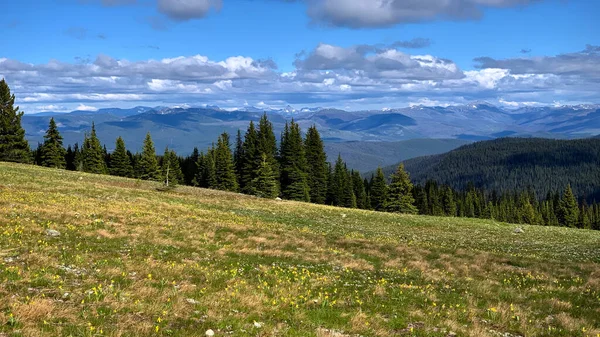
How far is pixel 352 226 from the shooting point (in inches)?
1586

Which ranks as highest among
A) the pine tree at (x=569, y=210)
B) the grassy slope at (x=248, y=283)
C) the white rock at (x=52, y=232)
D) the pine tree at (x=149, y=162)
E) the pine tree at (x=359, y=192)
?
the pine tree at (x=149, y=162)

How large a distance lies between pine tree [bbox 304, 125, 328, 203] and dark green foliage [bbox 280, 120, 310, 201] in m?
3.07

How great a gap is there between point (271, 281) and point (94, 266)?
6599mm

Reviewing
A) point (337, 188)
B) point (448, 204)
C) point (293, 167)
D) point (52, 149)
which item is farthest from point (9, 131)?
point (448, 204)

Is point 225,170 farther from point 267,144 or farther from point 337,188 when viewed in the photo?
point 337,188

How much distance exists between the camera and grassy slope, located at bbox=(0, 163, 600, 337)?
1059 centimetres

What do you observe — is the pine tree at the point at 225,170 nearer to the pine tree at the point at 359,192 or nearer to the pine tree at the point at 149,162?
the pine tree at the point at 149,162

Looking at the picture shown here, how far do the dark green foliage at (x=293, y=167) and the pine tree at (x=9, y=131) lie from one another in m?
51.7

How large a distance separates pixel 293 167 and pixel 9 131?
55.3m

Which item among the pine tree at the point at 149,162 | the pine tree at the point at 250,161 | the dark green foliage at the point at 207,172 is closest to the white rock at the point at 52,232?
the pine tree at the point at 250,161

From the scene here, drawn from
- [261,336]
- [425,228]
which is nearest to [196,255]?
[261,336]

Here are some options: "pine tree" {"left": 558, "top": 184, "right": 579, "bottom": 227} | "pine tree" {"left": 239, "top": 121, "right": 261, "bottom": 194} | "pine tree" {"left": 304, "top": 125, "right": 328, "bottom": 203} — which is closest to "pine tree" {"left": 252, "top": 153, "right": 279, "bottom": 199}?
"pine tree" {"left": 239, "top": 121, "right": 261, "bottom": 194}

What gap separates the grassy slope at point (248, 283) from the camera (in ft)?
34.8

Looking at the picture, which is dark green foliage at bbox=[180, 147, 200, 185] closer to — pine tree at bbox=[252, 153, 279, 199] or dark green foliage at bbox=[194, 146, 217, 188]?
dark green foliage at bbox=[194, 146, 217, 188]
